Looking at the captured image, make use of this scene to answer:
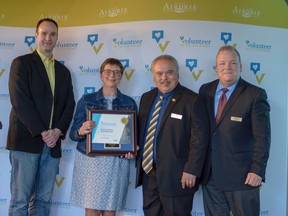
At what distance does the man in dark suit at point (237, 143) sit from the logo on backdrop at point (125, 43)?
112 centimetres

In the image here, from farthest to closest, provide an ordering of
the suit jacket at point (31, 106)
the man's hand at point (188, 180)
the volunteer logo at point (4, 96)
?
the volunteer logo at point (4, 96) → the suit jacket at point (31, 106) → the man's hand at point (188, 180)

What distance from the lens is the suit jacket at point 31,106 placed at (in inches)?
101

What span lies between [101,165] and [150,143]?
44 centimetres

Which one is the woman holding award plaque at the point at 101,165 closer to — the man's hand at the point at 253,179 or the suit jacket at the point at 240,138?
the suit jacket at the point at 240,138

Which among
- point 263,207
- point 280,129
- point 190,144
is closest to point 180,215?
point 190,144

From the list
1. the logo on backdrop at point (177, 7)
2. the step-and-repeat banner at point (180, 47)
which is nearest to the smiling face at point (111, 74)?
the step-and-repeat banner at point (180, 47)

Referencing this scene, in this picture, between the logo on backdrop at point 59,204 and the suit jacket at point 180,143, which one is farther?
the logo on backdrop at point 59,204

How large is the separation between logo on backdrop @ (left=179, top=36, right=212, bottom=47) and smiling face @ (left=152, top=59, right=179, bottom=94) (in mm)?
840

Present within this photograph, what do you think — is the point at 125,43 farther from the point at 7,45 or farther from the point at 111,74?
the point at 7,45

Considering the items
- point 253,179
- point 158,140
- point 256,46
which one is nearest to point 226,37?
point 256,46

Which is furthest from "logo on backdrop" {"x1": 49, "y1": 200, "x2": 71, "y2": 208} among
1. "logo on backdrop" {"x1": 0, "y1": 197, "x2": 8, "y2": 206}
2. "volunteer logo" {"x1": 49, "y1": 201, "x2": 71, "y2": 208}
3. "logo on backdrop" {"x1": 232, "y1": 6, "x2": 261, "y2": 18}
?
"logo on backdrop" {"x1": 232, "y1": 6, "x2": 261, "y2": 18}

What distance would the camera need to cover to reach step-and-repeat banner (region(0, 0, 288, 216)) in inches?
127

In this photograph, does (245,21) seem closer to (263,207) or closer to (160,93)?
(160,93)

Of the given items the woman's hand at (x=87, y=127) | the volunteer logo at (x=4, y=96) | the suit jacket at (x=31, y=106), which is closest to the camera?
the woman's hand at (x=87, y=127)
